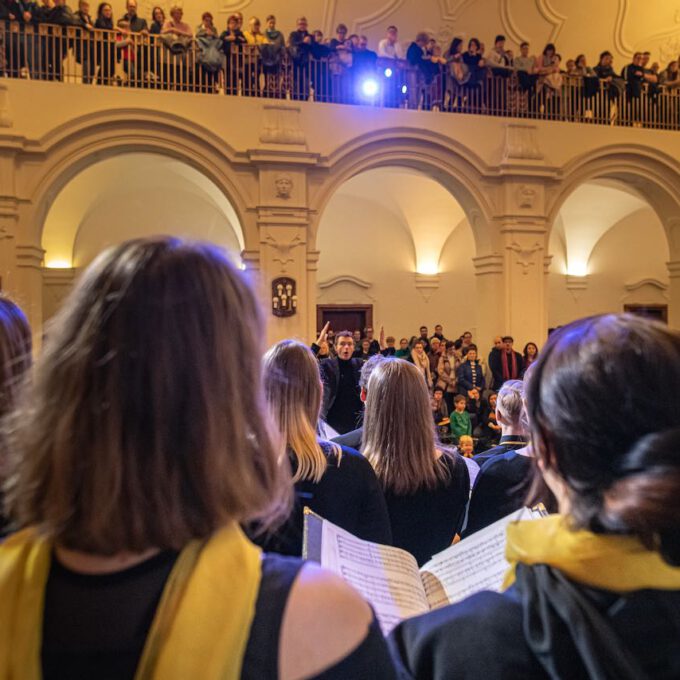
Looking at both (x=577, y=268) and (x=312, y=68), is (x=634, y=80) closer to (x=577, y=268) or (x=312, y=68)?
(x=577, y=268)

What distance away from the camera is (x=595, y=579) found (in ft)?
3.07

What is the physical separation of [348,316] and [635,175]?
6.81m

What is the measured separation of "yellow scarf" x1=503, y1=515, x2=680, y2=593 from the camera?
920mm

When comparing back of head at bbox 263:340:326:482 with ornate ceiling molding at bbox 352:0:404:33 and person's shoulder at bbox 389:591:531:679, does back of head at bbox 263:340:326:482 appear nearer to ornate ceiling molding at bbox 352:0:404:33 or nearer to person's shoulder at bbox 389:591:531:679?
person's shoulder at bbox 389:591:531:679

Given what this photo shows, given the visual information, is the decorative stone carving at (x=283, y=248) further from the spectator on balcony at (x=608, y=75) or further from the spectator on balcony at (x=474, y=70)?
the spectator on balcony at (x=608, y=75)

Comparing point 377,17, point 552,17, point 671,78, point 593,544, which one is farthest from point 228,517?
point 552,17

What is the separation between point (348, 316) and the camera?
1534cm

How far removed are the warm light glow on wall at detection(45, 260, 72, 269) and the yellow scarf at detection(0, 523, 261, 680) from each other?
14.0 meters

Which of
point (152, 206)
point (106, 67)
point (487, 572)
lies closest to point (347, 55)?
point (106, 67)

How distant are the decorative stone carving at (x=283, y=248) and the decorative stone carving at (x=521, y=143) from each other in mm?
3795

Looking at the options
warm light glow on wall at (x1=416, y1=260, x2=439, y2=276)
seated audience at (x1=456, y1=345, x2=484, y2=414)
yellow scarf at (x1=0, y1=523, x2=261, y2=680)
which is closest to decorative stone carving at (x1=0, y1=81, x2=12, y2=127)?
seated audience at (x1=456, y1=345, x2=484, y2=414)

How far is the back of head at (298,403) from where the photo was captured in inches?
83.4

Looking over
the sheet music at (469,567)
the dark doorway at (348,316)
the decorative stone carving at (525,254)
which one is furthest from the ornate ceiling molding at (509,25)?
the sheet music at (469,567)

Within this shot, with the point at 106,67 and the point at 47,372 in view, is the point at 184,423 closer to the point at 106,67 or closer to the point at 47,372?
the point at 47,372
